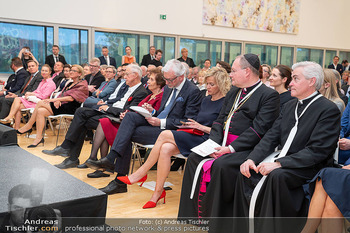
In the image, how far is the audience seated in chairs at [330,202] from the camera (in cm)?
228

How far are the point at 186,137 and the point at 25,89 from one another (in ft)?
17.7

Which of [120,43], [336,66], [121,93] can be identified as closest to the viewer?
[121,93]

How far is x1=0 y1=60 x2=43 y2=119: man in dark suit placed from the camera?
7.27m

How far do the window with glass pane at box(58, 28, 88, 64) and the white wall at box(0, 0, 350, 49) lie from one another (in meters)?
0.31

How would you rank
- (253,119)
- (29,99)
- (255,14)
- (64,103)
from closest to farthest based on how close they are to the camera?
(253,119)
(64,103)
(29,99)
(255,14)

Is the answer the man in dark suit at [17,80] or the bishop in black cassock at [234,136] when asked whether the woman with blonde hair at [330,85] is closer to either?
the bishop in black cassock at [234,136]

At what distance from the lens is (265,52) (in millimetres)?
14414

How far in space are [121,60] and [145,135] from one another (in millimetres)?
8048

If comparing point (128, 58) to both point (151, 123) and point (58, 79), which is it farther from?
point (151, 123)

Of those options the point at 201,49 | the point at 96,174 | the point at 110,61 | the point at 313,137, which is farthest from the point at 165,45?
the point at 313,137

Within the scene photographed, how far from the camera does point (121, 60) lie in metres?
11.7

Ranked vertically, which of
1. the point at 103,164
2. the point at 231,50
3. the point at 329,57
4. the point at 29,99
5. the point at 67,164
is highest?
the point at 231,50

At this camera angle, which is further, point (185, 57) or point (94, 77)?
point (185, 57)

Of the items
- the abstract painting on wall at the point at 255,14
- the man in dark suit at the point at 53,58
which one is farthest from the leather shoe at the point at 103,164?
the abstract painting on wall at the point at 255,14
